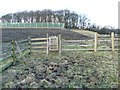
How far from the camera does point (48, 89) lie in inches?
238

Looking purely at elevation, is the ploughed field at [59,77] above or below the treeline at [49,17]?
below

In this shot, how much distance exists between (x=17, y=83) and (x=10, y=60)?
336 centimetres

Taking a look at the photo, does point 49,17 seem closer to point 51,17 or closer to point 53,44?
point 51,17

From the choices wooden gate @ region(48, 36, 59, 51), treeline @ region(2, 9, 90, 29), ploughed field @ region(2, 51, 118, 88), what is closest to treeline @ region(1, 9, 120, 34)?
treeline @ region(2, 9, 90, 29)

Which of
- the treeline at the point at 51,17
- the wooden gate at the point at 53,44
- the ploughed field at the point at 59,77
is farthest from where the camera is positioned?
the treeline at the point at 51,17

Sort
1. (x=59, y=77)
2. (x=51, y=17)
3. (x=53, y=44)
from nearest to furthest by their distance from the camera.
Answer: (x=59, y=77)
(x=53, y=44)
(x=51, y=17)

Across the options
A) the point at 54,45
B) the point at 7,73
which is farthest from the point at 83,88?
the point at 54,45

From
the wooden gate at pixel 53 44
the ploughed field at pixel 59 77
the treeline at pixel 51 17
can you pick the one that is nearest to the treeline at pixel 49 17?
the treeline at pixel 51 17

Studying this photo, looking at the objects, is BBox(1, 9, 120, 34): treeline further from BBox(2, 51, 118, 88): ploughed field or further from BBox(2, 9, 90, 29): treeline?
BBox(2, 51, 118, 88): ploughed field

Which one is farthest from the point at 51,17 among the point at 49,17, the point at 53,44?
the point at 53,44

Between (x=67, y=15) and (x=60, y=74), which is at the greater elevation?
(x=67, y=15)

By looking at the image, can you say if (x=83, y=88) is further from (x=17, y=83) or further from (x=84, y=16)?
(x=84, y=16)

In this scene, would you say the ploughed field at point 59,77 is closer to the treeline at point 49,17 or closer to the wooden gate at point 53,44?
the wooden gate at point 53,44

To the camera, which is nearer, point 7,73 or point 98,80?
point 98,80
